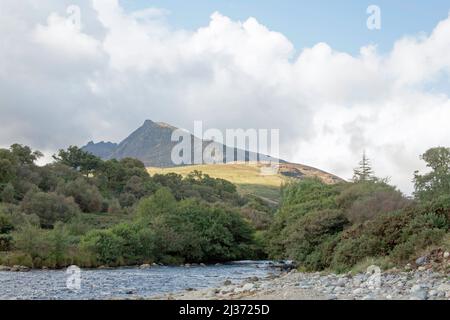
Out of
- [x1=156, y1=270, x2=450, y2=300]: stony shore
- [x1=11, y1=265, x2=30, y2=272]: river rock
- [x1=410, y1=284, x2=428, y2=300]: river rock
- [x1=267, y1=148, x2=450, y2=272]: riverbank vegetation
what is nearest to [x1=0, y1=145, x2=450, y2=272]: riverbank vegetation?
[x1=267, y1=148, x2=450, y2=272]: riverbank vegetation

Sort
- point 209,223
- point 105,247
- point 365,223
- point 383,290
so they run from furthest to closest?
1. point 209,223
2. point 105,247
3. point 365,223
4. point 383,290

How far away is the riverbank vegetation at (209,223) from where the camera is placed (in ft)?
114

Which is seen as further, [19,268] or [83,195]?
[83,195]

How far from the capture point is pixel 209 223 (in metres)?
90.8

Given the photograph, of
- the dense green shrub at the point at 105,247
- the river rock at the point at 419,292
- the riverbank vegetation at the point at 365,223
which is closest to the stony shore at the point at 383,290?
the river rock at the point at 419,292

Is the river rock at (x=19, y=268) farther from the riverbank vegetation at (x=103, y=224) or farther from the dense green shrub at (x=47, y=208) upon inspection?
the dense green shrub at (x=47, y=208)

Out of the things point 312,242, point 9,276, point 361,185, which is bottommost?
point 9,276
